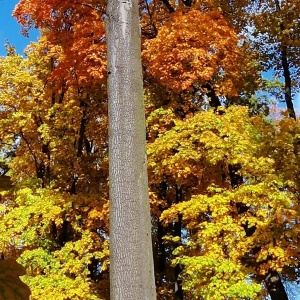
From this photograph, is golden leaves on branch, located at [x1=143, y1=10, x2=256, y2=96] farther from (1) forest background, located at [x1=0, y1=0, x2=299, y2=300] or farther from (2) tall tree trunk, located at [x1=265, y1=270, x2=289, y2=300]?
(2) tall tree trunk, located at [x1=265, y1=270, x2=289, y2=300]

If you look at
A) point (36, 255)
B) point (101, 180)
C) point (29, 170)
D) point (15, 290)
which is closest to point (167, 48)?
point (101, 180)

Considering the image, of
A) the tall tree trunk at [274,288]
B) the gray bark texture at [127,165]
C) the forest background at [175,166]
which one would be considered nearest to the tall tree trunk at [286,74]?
the forest background at [175,166]

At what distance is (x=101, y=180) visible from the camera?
11000 millimetres

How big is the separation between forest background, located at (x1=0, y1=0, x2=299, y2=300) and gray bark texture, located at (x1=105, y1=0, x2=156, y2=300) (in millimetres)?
2302

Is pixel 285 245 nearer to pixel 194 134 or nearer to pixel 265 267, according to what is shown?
pixel 265 267

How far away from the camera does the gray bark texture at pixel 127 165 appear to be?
2.16 m

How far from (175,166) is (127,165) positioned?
19.0ft

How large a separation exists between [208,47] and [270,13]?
11.5 feet

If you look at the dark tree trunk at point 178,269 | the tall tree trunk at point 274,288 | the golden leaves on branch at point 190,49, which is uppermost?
the golden leaves on branch at point 190,49

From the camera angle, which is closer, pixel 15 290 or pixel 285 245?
pixel 15 290

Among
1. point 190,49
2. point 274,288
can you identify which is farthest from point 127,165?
point 274,288

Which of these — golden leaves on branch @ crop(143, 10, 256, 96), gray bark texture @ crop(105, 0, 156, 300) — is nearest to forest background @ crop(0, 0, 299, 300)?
golden leaves on branch @ crop(143, 10, 256, 96)

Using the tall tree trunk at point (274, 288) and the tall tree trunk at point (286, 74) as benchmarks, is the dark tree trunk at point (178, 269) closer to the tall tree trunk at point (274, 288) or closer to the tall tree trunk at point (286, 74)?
the tall tree trunk at point (274, 288)

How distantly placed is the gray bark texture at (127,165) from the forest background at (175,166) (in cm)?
230
